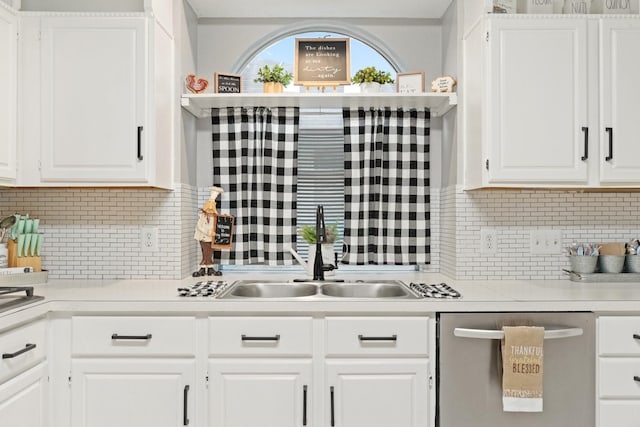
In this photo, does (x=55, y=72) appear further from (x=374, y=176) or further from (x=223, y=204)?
(x=374, y=176)

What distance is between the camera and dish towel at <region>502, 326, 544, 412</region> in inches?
78.4

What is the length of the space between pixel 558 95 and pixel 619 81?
0.29 metres

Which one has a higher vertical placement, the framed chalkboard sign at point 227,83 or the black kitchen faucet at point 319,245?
the framed chalkboard sign at point 227,83

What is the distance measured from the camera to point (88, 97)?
7.66 feet

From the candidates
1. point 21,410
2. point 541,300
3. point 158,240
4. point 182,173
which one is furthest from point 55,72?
point 541,300

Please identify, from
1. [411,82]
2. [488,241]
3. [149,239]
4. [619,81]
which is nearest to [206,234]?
[149,239]

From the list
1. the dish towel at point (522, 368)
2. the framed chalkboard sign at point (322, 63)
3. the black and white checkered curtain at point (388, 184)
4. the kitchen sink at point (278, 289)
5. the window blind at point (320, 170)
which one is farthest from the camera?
the window blind at point (320, 170)

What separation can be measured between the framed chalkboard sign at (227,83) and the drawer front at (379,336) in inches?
54.1

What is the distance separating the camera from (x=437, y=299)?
2092 millimetres

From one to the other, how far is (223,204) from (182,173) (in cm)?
33

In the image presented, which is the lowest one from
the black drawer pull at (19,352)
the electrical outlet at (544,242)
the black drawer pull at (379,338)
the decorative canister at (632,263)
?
the black drawer pull at (379,338)

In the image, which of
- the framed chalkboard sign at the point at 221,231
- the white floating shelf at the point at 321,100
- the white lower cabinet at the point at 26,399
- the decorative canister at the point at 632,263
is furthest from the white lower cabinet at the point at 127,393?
the decorative canister at the point at 632,263

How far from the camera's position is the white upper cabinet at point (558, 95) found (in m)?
2.33

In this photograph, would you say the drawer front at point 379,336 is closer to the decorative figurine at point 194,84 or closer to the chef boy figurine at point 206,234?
the chef boy figurine at point 206,234
